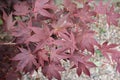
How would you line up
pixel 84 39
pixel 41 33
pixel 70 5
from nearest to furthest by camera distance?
pixel 41 33, pixel 84 39, pixel 70 5

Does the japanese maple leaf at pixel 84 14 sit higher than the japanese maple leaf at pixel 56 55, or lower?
higher

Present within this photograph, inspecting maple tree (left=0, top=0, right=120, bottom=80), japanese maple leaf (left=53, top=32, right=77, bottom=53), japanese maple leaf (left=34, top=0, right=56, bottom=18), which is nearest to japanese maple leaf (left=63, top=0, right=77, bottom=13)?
maple tree (left=0, top=0, right=120, bottom=80)

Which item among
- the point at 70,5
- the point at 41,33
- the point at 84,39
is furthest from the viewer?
the point at 70,5

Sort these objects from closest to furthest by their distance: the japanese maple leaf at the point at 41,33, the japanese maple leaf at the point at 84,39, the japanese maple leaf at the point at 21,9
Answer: the japanese maple leaf at the point at 41,33 < the japanese maple leaf at the point at 84,39 < the japanese maple leaf at the point at 21,9

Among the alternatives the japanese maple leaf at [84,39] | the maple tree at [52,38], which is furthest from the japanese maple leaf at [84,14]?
the japanese maple leaf at [84,39]

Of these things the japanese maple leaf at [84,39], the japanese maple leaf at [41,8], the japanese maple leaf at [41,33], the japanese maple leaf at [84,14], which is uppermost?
the japanese maple leaf at [41,8]

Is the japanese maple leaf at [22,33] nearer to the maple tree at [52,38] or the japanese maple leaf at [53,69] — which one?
the maple tree at [52,38]

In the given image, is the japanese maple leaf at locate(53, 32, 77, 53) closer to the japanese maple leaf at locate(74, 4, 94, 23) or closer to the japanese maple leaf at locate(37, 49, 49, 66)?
the japanese maple leaf at locate(37, 49, 49, 66)

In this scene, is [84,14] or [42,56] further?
[84,14]

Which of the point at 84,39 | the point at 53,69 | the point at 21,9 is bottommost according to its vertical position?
the point at 53,69

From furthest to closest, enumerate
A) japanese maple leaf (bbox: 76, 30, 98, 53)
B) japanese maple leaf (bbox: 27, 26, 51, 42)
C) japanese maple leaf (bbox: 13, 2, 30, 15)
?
1. japanese maple leaf (bbox: 13, 2, 30, 15)
2. japanese maple leaf (bbox: 76, 30, 98, 53)
3. japanese maple leaf (bbox: 27, 26, 51, 42)

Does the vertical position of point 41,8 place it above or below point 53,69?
above

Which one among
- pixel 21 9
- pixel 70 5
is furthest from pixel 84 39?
pixel 21 9

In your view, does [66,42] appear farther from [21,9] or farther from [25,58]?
[21,9]
